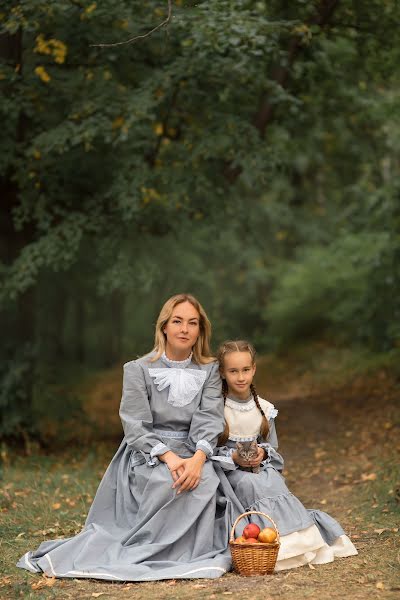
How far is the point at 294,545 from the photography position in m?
4.97

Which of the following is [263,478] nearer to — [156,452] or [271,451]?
[271,451]

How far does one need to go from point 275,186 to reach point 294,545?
505 inches

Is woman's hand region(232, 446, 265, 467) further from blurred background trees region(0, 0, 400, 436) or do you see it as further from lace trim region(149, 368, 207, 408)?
blurred background trees region(0, 0, 400, 436)

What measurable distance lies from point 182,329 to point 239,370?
0.45m

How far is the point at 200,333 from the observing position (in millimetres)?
5570

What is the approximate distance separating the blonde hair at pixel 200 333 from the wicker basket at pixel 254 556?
118cm

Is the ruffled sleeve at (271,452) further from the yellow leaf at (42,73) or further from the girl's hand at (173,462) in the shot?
the yellow leaf at (42,73)

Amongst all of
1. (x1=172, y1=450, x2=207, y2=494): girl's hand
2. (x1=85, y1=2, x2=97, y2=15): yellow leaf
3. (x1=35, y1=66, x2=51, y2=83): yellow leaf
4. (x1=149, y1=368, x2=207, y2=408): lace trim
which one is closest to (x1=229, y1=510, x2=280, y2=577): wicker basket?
(x1=172, y1=450, x2=207, y2=494): girl's hand

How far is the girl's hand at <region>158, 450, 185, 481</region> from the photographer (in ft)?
16.6

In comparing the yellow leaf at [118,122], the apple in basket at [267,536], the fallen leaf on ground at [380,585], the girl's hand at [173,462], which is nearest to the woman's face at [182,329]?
the girl's hand at [173,462]

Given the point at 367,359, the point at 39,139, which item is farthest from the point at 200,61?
the point at 367,359

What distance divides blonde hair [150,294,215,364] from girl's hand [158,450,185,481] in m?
0.66

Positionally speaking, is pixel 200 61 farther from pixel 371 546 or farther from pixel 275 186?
pixel 275 186

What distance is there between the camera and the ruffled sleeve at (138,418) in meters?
5.18
